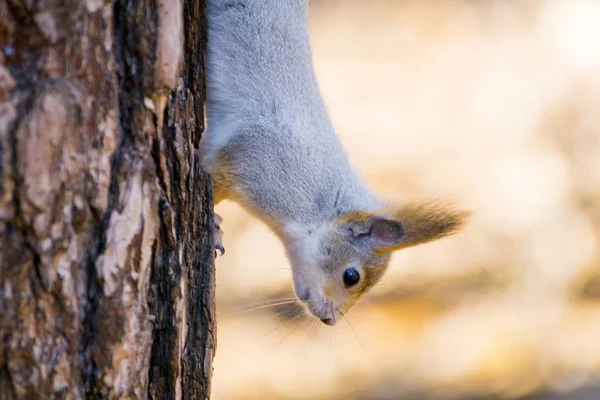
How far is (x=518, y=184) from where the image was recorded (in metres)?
3.13

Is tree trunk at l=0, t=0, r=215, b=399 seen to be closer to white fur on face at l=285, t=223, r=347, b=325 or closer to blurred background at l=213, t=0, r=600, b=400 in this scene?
white fur on face at l=285, t=223, r=347, b=325

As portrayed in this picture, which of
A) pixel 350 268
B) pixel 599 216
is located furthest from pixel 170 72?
pixel 599 216

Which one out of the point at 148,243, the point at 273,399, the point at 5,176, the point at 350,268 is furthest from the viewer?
the point at 273,399

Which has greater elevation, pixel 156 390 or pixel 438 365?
pixel 438 365

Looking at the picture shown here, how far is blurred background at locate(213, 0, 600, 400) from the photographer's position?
121 inches

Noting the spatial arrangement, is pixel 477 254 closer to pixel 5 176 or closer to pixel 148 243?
pixel 148 243

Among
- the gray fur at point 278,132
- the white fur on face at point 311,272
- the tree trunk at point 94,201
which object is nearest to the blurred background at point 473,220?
the white fur on face at point 311,272

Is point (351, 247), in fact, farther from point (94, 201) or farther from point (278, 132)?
point (94, 201)

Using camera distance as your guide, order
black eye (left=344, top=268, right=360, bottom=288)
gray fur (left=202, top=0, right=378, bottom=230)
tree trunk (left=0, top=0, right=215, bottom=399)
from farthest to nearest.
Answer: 1. black eye (left=344, top=268, right=360, bottom=288)
2. gray fur (left=202, top=0, right=378, bottom=230)
3. tree trunk (left=0, top=0, right=215, bottom=399)

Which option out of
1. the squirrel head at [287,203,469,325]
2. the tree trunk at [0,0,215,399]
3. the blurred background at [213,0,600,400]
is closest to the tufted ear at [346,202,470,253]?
the squirrel head at [287,203,469,325]

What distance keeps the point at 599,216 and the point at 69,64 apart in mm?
2709

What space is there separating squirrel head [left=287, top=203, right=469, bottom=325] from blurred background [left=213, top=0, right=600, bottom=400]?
1.08m

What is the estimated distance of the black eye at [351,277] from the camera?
192 centimetres

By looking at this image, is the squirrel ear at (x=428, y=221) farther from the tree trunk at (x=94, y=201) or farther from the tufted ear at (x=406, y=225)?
the tree trunk at (x=94, y=201)
